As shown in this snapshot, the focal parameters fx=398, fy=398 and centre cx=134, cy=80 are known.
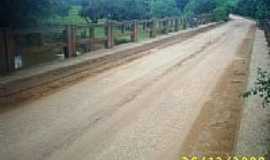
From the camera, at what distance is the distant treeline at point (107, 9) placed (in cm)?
1155

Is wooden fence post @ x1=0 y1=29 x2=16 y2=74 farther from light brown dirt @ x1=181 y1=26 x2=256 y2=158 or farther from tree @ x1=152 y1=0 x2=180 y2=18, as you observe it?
tree @ x1=152 y1=0 x2=180 y2=18

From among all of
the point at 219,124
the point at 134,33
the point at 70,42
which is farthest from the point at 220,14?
the point at 219,124

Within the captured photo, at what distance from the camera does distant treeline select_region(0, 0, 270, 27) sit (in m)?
11.5

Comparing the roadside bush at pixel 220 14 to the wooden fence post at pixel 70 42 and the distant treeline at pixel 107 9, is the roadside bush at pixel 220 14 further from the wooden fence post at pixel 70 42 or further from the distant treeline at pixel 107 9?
the wooden fence post at pixel 70 42

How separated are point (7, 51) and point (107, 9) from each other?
883 inches

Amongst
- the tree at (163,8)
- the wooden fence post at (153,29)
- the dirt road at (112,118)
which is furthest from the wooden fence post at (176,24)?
the tree at (163,8)

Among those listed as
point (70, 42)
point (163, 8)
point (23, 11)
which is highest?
point (23, 11)

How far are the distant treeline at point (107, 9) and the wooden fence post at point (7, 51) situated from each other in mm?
2618

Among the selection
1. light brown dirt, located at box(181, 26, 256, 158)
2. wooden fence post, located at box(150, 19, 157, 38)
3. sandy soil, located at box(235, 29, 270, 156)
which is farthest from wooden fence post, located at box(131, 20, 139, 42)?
sandy soil, located at box(235, 29, 270, 156)

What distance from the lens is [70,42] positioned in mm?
11258

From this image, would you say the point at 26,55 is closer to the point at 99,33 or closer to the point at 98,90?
the point at 98,90

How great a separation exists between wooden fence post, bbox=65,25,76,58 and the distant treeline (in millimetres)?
1692

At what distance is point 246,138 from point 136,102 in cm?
249

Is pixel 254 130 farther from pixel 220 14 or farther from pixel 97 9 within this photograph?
pixel 220 14
